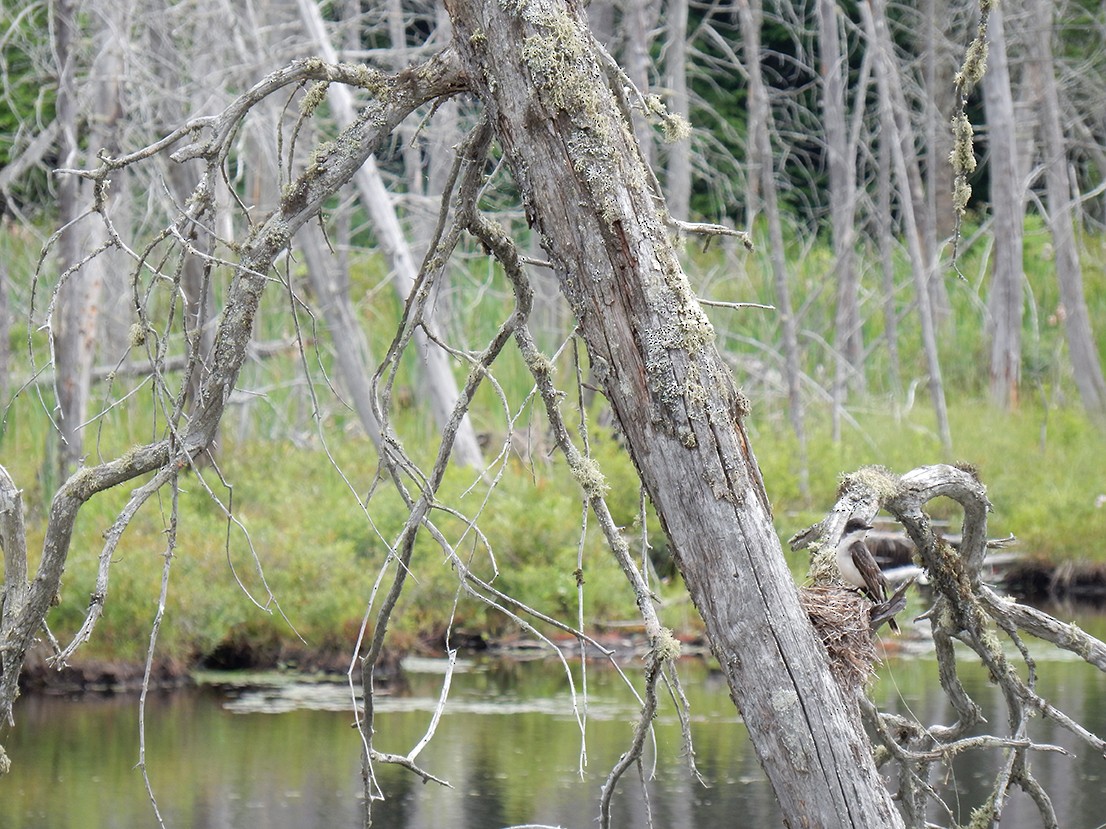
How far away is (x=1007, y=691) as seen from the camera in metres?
3.02

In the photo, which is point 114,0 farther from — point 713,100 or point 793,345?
point 713,100

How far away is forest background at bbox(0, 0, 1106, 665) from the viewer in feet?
26.7

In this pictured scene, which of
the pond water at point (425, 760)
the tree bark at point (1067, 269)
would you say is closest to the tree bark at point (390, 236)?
the pond water at point (425, 760)

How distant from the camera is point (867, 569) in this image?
267 cm

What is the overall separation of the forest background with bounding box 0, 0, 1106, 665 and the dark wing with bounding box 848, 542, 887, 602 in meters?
3.65

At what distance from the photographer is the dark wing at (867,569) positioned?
2.67 meters

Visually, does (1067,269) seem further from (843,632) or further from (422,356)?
(843,632)

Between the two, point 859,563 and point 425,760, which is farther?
point 425,760

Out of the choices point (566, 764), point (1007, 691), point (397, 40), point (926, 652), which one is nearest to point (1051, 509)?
point (926, 652)

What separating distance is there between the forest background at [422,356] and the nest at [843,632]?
12.8 feet

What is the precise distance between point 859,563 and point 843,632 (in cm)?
30

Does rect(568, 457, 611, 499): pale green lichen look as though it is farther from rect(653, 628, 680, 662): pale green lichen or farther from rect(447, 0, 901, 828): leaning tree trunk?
rect(653, 628, 680, 662): pale green lichen

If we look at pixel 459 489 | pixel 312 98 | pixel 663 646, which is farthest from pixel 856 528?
pixel 459 489

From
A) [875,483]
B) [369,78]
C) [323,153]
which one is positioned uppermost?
[369,78]
